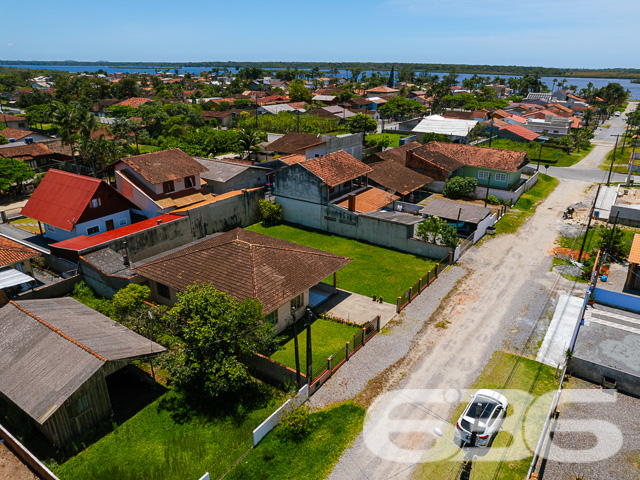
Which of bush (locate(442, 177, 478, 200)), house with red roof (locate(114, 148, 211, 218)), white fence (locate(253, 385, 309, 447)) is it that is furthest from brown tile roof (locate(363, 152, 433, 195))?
white fence (locate(253, 385, 309, 447))

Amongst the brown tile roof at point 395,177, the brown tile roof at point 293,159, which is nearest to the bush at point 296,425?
the brown tile roof at point 395,177

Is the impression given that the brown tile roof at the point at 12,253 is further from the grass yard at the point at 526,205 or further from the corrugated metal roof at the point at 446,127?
the corrugated metal roof at the point at 446,127

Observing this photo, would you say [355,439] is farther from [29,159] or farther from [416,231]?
[29,159]

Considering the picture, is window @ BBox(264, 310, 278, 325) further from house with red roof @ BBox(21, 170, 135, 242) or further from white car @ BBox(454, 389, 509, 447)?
house with red roof @ BBox(21, 170, 135, 242)

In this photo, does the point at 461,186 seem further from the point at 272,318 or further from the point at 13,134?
the point at 13,134

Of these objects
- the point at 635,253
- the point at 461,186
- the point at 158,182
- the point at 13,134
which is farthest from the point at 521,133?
the point at 13,134
